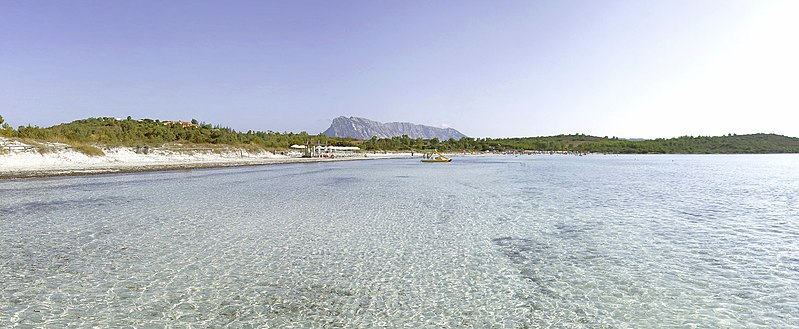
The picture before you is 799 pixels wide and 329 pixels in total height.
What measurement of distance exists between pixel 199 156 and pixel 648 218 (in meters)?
54.0

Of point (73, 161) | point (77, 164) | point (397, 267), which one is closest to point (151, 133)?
point (73, 161)

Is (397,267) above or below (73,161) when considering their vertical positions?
below

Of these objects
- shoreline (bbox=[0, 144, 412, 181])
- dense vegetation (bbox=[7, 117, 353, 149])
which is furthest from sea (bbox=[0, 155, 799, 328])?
dense vegetation (bbox=[7, 117, 353, 149])

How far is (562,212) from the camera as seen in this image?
45.0 ft

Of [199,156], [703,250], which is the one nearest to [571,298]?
[703,250]

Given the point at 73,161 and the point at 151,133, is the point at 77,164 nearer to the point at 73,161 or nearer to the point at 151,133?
the point at 73,161

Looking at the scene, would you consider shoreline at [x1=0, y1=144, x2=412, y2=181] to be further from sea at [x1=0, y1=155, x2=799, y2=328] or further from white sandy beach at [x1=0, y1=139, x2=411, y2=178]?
sea at [x1=0, y1=155, x2=799, y2=328]

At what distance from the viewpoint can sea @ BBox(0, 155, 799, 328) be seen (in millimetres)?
5109

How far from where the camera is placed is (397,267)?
24.0 ft

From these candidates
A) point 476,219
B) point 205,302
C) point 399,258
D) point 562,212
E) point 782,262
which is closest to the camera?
point 205,302

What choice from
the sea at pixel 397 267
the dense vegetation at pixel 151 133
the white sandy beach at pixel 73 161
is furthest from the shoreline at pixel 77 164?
the sea at pixel 397 267

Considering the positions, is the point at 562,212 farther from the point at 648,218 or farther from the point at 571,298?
the point at 571,298

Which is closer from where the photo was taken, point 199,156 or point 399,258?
point 399,258

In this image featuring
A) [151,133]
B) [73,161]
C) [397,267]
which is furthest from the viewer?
[151,133]
